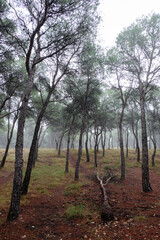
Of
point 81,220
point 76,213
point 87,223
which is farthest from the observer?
point 76,213

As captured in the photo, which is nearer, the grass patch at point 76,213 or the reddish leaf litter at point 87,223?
the reddish leaf litter at point 87,223

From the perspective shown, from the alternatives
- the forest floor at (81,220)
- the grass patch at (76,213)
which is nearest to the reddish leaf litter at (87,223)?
the forest floor at (81,220)

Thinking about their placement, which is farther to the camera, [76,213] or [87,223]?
[76,213]

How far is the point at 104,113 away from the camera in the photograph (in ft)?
81.2

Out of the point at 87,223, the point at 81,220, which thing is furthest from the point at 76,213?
the point at 87,223

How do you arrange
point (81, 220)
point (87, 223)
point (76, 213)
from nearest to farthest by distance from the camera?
point (87, 223) → point (81, 220) → point (76, 213)

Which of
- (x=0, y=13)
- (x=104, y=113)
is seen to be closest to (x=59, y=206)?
(x=0, y=13)

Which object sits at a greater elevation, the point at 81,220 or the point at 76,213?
the point at 76,213

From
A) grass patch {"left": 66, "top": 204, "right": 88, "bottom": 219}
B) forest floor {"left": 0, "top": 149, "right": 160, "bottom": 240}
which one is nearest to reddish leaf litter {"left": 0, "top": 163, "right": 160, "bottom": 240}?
forest floor {"left": 0, "top": 149, "right": 160, "bottom": 240}

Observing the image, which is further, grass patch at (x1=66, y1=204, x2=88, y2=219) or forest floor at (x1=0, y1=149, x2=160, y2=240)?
grass patch at (x1=66, y1=204, x2=88, y2=219)

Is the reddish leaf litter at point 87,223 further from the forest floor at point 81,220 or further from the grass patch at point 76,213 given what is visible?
the grass patch at point 76,213

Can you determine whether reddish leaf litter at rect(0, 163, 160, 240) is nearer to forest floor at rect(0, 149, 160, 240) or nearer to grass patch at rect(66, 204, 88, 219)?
forest floor at rect(0, 149, 160, 240)

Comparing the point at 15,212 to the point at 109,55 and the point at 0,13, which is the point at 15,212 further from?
the point at 109,55

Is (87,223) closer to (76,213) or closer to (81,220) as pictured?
(81,220)
